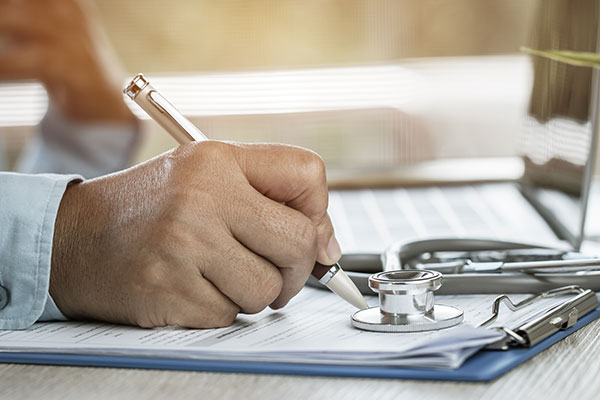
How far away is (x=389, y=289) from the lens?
53 cm

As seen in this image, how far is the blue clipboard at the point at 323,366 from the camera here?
0.43 metres

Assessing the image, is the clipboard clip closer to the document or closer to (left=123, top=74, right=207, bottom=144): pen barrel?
the document

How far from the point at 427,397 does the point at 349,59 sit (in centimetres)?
275

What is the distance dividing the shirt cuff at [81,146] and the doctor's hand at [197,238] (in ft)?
3.49

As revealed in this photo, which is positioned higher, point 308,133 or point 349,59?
point 349,59

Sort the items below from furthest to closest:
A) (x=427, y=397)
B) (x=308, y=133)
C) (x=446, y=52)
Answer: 1. (x=446, y=52)
2. (x=308, y=133)
3. (x=427, y=397)

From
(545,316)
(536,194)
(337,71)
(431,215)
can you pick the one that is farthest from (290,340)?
(337,71)

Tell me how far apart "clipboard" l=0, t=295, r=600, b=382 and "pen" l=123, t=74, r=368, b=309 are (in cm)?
13

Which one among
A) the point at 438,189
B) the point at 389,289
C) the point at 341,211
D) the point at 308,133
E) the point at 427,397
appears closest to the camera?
the point at 427,397

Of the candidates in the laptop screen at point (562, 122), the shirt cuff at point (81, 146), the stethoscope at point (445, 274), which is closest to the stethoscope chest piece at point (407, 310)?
the stethoscope at point (445, 274)

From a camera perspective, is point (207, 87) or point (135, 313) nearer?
point (135, 313)

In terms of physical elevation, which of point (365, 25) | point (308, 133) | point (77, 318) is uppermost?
point (365, 25)

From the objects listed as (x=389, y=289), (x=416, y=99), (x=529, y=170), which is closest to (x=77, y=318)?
(x=389, y=289)

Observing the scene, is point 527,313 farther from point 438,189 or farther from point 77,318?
point 438,189
